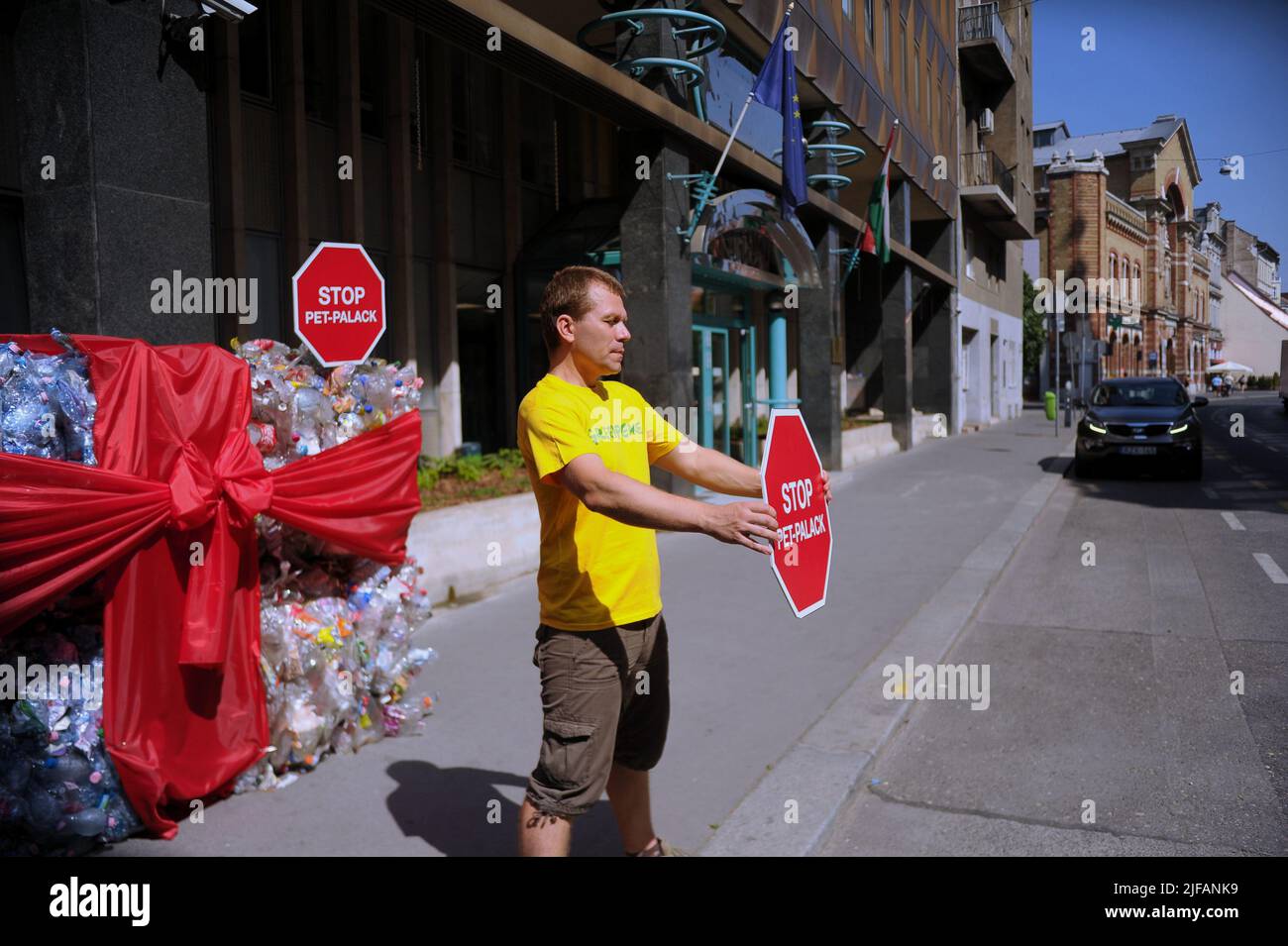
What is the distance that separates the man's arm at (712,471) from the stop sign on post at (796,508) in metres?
0.18

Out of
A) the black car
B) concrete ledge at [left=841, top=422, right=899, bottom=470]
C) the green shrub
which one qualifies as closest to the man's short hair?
the green shrub

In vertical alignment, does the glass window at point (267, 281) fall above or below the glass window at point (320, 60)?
below

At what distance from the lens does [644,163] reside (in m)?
11.3

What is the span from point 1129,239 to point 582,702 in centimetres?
6833

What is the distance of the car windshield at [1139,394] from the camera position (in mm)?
17797

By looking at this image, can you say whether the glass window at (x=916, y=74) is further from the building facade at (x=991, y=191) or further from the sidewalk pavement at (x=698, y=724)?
the sidewalk pavement at (x=698, y=724)

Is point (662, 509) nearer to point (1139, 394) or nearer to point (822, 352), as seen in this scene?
point (822, 352)

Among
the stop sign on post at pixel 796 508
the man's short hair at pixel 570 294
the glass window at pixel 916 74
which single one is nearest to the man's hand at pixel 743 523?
the stop sign on post at pixel 796 508

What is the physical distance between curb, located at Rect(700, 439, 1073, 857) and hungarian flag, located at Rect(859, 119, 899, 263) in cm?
1121

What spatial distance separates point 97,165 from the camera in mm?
5344

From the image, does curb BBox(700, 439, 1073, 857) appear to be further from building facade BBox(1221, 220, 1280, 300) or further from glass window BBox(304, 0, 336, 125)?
glass window BBox(304, 0, 336, 125)

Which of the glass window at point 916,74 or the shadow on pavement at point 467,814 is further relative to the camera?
the glass window at point 916,74

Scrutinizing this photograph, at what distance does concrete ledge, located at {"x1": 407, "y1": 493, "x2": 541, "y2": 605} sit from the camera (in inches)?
301

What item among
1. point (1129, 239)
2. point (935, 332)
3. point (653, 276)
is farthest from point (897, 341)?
point (1129, 239)
